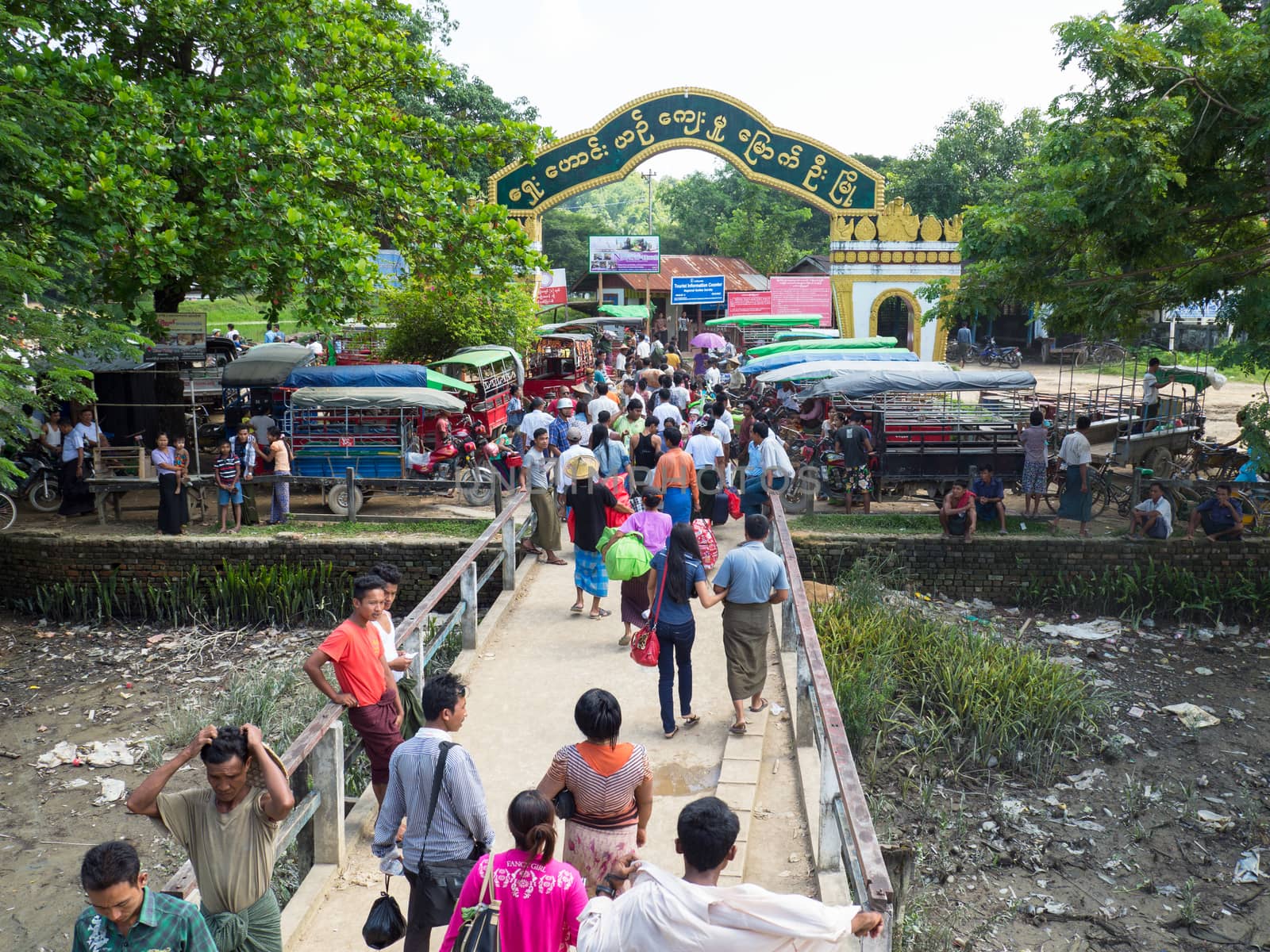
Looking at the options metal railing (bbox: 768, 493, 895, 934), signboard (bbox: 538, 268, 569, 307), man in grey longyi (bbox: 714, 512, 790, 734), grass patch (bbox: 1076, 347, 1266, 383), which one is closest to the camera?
metal railing (bbox: 768, 493, 895, 934)

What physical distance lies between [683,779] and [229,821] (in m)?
3.05

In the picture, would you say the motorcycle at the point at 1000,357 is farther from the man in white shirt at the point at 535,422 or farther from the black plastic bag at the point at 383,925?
the black plastic bag at the point at 383,925

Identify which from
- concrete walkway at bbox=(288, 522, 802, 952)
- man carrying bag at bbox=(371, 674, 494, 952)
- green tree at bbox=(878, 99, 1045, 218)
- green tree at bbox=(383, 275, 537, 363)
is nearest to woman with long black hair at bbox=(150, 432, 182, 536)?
concrete walkway at bbox=(288, 522, 802, 952)

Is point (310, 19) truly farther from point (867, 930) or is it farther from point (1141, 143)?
point (867, 930)

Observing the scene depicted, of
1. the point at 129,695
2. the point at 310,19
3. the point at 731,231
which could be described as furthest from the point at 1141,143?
the point at 731,231

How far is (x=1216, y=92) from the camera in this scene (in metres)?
11.5

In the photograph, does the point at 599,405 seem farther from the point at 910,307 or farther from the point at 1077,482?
the point at 910,307

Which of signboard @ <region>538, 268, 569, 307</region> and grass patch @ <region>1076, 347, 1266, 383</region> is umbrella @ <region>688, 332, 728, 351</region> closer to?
signboard @ <region>538, 268, 569, 307</region>

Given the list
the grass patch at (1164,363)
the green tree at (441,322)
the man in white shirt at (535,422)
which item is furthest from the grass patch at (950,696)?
the grass patch at (1164,363)

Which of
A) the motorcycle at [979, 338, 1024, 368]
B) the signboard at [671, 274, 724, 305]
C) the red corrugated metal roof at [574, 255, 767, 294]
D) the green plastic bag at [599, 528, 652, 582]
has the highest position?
the red corrugated metal roof at [574, 255, 767, 294]

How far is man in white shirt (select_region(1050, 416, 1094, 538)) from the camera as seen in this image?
12945 millimetres

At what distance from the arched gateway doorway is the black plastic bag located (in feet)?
70.0

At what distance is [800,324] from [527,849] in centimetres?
2411

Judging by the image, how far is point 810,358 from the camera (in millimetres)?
18641
